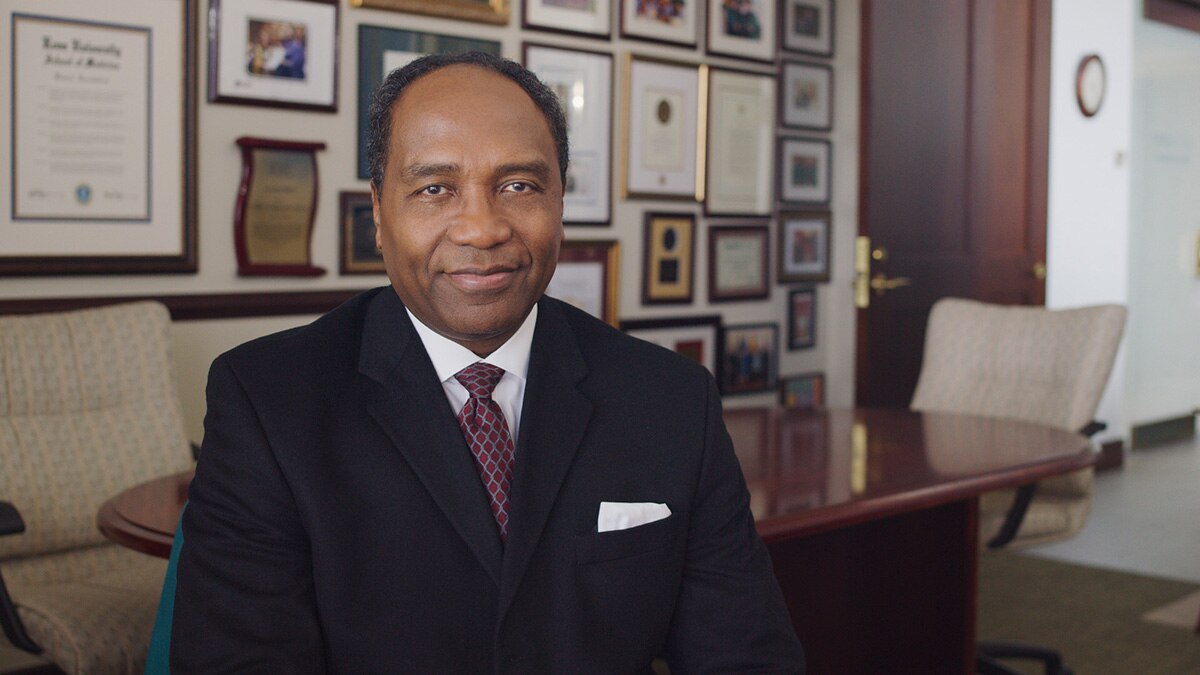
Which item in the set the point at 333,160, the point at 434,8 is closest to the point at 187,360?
the point at 333,160

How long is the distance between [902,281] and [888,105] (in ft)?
2.40

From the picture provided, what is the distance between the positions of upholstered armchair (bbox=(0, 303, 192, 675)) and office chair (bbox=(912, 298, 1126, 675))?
2169mm

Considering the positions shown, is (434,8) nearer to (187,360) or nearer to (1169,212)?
(187,360)

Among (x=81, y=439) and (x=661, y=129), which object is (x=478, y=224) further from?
(x=661, y=129)

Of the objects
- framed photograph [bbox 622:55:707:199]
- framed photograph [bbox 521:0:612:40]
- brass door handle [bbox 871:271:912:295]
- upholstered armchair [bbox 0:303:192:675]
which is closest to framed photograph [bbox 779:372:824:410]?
brass door handle [bbox 871:271:912:295]

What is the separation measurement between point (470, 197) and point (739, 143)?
3.98 metres

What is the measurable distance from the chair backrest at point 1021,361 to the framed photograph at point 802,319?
4.55 ft

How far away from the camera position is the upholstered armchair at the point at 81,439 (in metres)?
2.76

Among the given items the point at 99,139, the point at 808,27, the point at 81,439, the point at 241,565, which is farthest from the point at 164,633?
the point at 808,27

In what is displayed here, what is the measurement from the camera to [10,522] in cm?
236

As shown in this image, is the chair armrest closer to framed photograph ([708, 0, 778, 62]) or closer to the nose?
the nose

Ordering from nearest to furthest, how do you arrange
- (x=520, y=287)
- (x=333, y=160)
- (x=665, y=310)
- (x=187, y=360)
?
(x=520, y=287) < (x=187, y=360) < (x=333, y=160) < (x=665, y=310)

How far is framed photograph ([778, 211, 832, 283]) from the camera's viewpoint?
532 cm

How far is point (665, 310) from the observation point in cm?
487
